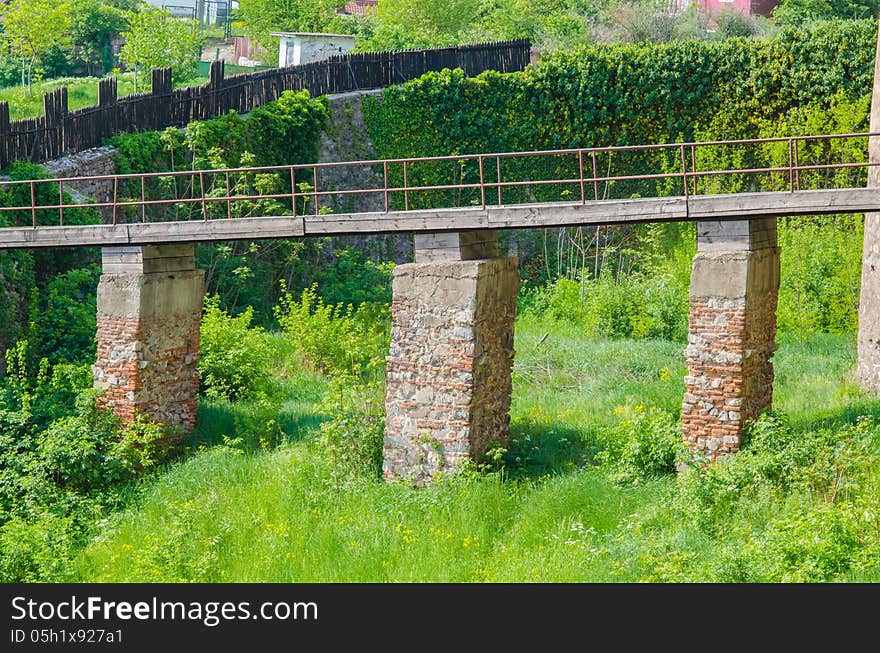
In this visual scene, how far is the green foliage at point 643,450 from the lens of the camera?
15.4 m

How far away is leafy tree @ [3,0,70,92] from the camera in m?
37.9

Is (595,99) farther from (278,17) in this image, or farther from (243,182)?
(278,17)

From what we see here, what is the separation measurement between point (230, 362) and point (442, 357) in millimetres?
5315

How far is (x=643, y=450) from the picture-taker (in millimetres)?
15680

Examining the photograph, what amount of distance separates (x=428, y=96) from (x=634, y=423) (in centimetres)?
1631

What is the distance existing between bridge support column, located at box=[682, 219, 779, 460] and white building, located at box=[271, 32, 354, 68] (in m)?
24.7

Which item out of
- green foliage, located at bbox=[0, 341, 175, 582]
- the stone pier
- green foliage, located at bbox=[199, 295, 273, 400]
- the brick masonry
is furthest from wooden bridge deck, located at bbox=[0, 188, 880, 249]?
the stone pier

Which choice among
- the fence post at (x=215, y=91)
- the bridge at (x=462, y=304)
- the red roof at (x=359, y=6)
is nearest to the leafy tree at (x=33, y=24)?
the fence post at (x=215, y=91)

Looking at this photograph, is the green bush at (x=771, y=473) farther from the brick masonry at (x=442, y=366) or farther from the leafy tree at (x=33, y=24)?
the leafy tree at (x=33, y=24)

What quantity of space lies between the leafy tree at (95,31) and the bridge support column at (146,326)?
29.8 m

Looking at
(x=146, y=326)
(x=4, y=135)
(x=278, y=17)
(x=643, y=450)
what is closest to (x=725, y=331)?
(x=643, y=450)

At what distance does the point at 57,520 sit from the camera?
15945 mm

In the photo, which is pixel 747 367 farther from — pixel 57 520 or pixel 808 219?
pixel 808 219
